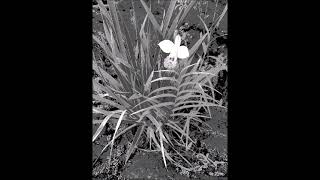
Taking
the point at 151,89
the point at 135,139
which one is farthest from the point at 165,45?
the point at 135,139

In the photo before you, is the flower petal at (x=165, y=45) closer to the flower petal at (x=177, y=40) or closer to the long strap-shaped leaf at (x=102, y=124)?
the flower petal at (x=177, y=40)

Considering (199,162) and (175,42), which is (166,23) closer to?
(175,42)

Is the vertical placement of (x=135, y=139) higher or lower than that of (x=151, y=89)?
lower

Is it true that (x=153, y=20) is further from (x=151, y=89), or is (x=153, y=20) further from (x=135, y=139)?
(x=135, y=139)

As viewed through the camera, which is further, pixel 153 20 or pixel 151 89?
pixel 151 89

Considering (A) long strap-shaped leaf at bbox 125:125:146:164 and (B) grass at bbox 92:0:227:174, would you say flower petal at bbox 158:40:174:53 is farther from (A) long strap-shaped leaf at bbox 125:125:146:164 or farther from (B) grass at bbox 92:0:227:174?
(A) long strap-shaped leaf at bbox 125:125:146:164
